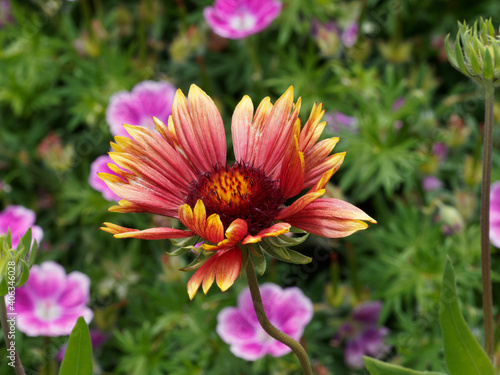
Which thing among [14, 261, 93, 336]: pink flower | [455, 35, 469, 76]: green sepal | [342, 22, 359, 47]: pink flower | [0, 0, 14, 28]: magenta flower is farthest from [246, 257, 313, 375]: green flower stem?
[0, 0, 14, 28]: magenta flower

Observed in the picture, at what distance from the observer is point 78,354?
1.69ft

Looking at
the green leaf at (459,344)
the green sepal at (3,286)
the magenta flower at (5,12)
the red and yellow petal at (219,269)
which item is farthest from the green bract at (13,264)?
the magenta flower at (5,12)

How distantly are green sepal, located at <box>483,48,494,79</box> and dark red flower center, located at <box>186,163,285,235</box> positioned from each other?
20 centimetres

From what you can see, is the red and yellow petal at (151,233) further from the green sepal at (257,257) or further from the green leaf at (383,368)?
the green leaf at (383,368)

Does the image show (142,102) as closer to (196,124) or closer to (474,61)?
(196,124)

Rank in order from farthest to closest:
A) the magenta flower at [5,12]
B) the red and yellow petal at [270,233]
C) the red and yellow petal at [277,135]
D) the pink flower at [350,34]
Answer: the magenta flower at [5,12], the pink flower at [350,34], the red and yellow petal at [277,135], the red and yellow petal at [270,233]

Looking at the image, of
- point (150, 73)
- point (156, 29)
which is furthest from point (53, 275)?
point (156, 29)

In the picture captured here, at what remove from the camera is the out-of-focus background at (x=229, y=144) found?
0.95m

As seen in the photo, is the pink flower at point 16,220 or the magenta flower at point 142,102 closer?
the pink flower at point 16,220

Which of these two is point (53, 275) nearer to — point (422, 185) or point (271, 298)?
point (271, 298)

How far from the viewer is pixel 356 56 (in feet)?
3.69

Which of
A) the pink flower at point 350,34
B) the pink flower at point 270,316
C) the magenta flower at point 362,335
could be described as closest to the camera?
the pink flower at point 270,316

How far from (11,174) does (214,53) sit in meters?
0.44

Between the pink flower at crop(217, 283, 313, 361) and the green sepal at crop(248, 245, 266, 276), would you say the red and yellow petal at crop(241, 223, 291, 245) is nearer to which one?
the green sepal at crop(248, 245, 266, 276)
